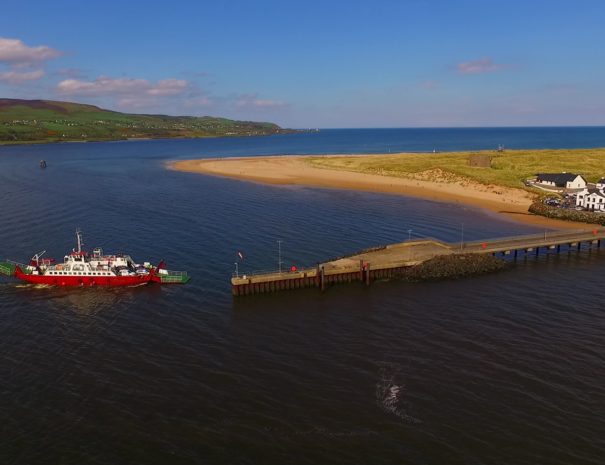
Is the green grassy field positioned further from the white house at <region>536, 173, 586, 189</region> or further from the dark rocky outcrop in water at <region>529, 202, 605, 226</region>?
the dark rocky outcrop in water at <region>529, 202, 605, 226</region>

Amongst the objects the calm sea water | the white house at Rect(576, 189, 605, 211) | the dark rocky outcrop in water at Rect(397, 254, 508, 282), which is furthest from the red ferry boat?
the white house at Rect(576, 189, 605, 211)

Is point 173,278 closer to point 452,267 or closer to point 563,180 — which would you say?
point 452,267

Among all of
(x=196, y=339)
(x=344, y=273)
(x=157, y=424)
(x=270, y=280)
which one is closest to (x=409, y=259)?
(x=344, y=273)

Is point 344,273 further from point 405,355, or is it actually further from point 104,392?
point 104,392

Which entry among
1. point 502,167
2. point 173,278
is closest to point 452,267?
point 173,278

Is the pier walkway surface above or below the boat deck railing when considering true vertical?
above
